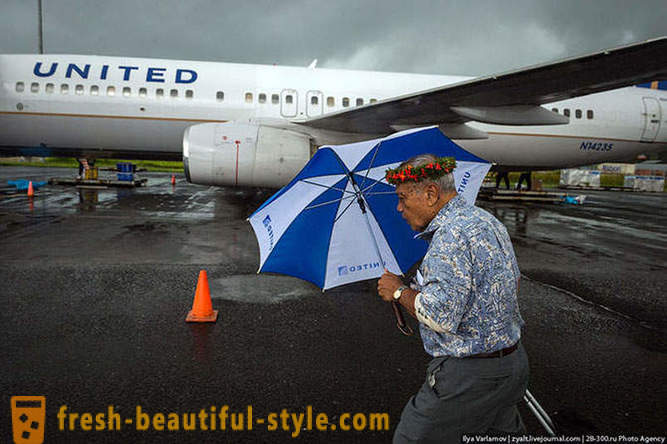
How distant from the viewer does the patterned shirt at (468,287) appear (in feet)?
4.50

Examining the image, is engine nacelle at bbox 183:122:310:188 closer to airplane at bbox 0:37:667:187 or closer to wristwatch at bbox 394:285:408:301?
airplane at bbox 0:37:667:187

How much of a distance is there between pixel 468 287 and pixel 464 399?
0.45 meters

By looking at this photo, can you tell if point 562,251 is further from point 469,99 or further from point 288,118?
point 288,118

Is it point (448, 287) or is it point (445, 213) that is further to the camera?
point (445, 213)

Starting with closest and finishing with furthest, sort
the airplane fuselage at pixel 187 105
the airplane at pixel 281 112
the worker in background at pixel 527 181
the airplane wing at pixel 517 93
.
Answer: the airplane wing at pixel 517 93 < the airplane at pixel 281 112 < the airplane fuselage at pixel 187 105 < the worker in background at pixel 527 181

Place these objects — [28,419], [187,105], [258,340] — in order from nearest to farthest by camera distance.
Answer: [28,419], [258,340], [187,105]

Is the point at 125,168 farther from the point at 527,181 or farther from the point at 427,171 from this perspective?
the point at 427,171

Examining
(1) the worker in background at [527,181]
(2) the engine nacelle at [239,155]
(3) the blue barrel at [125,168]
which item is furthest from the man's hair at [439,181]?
(3) the blue barrel at [125,168]

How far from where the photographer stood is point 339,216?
7.32ft

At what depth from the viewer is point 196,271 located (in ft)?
17.0

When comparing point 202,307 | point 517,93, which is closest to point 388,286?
point 202,307

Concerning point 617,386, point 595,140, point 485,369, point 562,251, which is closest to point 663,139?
point 595,140

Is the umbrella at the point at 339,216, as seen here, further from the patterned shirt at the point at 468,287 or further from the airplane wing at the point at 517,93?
the airplane wing at the point at 517,93

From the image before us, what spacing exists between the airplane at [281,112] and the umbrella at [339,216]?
5.56 m
